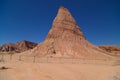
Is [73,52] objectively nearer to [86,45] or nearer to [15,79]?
[86,45]

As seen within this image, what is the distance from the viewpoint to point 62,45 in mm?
59500

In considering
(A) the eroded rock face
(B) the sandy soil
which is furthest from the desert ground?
(A) the eroded rock face

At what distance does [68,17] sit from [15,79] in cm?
6141

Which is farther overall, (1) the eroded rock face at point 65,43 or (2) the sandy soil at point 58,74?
(1) the eroded rock face at point 65,43

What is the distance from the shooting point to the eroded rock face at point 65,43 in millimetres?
55281

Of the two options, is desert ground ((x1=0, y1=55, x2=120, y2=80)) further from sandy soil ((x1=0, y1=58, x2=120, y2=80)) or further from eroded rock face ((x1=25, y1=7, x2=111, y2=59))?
eroded rock face ((x1=25, y1=7, x2=111, y2=59))

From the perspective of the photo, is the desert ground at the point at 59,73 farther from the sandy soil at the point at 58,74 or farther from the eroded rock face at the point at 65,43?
the eroded rock face at the point at 65,43

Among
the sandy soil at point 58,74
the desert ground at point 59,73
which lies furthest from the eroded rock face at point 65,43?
the sandy soil at point 58,74

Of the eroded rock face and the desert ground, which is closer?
the desert ground

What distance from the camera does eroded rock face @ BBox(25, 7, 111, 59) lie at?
181 ft

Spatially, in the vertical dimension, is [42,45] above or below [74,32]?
below

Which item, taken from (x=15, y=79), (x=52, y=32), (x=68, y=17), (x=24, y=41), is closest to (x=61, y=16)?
(x=68, y=17)

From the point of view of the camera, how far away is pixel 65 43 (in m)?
60.4

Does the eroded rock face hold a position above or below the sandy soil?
above
